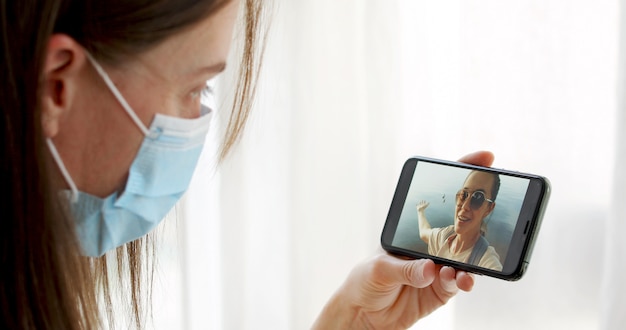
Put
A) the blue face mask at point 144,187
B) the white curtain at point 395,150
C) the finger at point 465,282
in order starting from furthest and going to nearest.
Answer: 1. the white curtain at point 395,150
2. the finger at point 465,282
3. the blue face mask at point 144,187

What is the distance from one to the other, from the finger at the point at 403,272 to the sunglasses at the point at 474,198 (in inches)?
3.6

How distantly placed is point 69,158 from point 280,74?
782 millimetres

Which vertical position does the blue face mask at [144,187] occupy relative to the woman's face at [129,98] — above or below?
below

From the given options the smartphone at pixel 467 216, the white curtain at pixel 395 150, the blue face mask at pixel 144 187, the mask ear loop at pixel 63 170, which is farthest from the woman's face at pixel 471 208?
the mask ear loop at pixel 63 170

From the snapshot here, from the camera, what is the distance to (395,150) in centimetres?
133

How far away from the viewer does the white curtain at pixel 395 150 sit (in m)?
1.13

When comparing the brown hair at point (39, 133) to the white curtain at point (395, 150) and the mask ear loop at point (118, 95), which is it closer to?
the mask ear loop at point (118, 95)

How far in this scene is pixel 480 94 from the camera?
1213 millimetres

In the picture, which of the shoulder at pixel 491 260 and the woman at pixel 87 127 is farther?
the shoulder at pixel 491 260

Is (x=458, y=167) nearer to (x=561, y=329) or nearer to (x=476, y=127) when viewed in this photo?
(x=476, y=127)

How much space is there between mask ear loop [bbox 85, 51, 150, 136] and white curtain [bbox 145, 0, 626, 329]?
458mm

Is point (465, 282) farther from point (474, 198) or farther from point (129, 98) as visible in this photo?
point (129, 98)

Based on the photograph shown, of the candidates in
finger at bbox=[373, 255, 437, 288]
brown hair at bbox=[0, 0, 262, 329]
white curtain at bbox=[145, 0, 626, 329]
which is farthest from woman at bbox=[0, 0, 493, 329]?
white curtain at bbox=[145, 0, 626, 329]

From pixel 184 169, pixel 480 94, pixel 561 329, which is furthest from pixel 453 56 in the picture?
pixel 184 169
